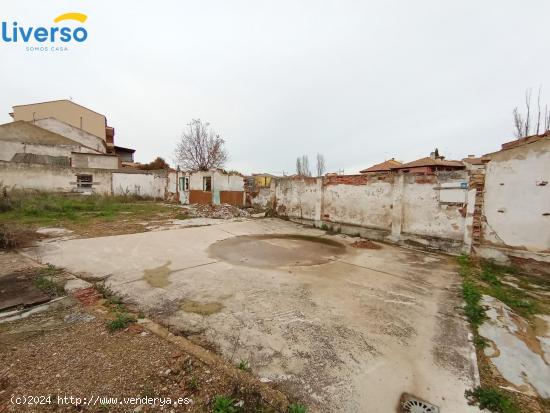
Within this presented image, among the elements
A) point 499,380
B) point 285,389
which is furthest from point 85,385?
point 499,380

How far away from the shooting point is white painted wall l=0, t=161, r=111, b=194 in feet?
51.0

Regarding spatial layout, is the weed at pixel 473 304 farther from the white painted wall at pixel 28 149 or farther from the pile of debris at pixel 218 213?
the white painted wall at pixel 28 149

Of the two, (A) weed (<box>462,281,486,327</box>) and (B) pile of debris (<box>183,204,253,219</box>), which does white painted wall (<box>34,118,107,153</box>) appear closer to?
(B) pile of debris (<box>183,204,253,219</box>)

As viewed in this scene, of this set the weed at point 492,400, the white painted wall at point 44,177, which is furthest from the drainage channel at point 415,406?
the white painted wall at point 44,177

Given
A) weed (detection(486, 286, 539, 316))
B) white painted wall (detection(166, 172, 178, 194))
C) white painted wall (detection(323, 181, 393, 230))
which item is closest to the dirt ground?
weed (detection(486, 286, 539, 316))

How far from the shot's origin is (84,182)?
18.2 metres

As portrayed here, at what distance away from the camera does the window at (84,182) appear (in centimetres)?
1792

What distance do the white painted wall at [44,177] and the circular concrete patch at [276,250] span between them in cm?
1657

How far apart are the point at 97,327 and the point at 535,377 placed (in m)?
4.46

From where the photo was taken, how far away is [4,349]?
234 centimetres

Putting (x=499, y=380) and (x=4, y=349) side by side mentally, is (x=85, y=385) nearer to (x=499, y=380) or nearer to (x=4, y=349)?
(x=4, y=349)

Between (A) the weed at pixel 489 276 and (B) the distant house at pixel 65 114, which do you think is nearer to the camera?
(A) the weed at pixel 489 276

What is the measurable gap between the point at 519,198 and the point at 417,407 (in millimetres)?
5555

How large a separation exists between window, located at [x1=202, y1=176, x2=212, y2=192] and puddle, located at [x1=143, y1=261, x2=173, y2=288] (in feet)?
41.1
